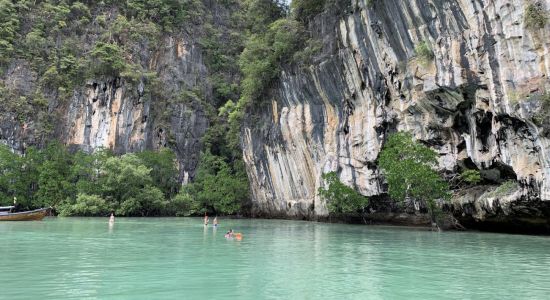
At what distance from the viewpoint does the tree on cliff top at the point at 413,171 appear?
23.2 meters

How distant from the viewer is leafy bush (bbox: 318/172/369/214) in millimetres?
30156

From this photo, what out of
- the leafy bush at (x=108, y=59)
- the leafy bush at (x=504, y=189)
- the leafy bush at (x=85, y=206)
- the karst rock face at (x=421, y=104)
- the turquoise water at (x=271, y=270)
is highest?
the leafy bush at (x=108, y=59)

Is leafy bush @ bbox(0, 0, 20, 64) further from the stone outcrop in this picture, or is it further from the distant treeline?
the distant treeline

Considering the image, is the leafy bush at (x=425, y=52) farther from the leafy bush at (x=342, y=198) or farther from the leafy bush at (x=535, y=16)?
the leafy bush at (x=342, y=198)

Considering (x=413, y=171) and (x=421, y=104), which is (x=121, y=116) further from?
(x=413, y=171)

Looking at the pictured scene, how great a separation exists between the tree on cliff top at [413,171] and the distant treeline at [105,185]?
21.7 m

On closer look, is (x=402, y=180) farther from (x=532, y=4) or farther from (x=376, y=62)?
(x=532, y=4)

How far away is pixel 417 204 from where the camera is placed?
92.4 feet

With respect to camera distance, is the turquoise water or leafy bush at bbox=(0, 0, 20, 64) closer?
the turquoise water

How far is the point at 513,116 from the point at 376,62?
9.89 metres

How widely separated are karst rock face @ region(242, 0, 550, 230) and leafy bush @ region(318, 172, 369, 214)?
2.67 feet

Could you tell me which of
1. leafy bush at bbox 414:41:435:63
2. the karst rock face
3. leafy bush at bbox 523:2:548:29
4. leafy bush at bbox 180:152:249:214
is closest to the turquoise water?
the karst rock face

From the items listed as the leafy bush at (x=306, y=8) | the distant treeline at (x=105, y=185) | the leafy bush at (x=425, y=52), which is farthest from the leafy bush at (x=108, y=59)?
the leafy bush at (x=425, y=52)

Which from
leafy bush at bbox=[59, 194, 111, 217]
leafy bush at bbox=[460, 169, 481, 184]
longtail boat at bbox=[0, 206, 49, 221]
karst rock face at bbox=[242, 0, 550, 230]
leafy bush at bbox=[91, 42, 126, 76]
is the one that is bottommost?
longtail boat at bbox=[0, 206, 49, 221]
